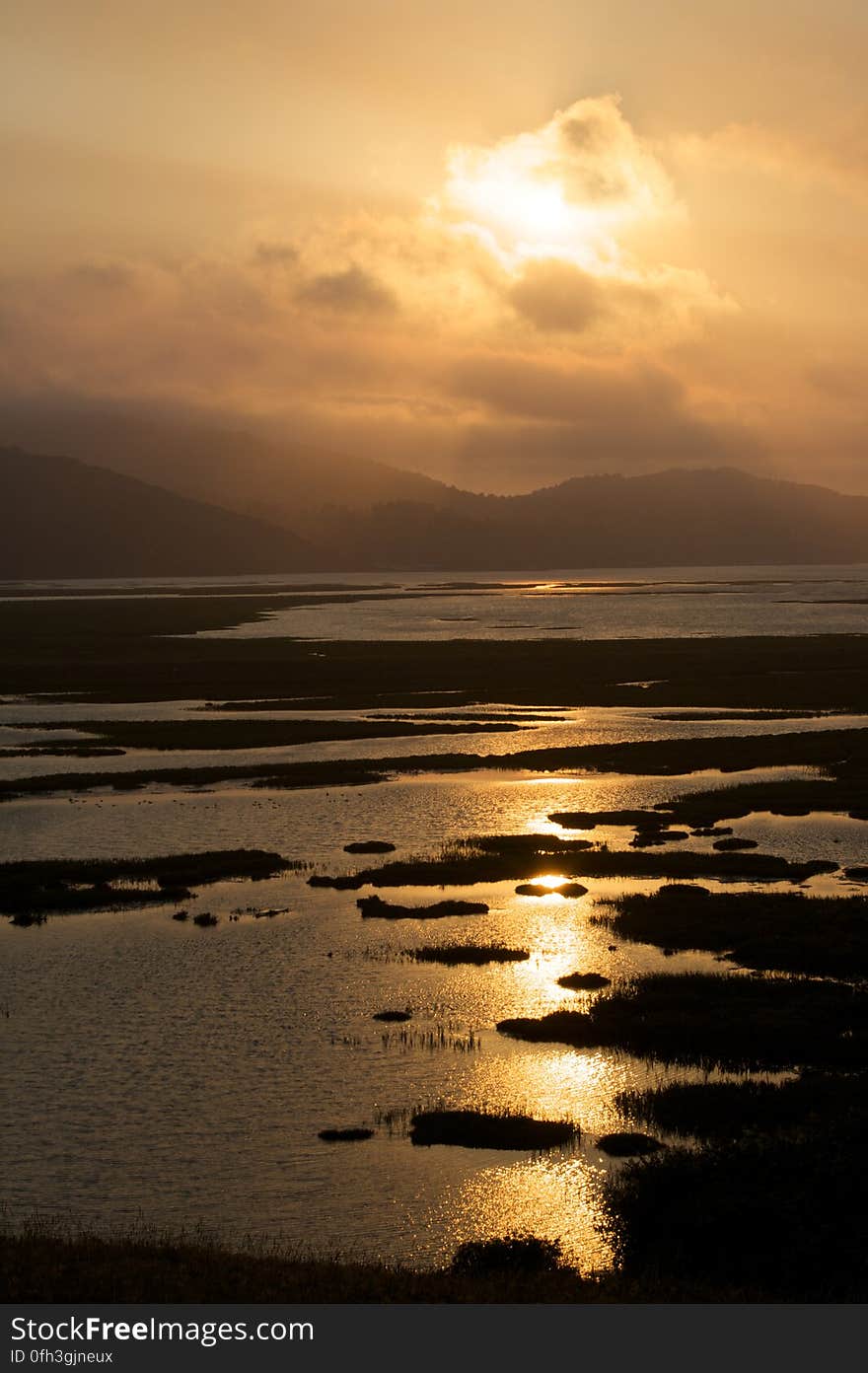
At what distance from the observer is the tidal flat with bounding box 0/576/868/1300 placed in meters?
21.5

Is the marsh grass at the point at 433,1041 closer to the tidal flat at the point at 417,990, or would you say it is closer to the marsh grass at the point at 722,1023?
the tidal flat at the point at 417,990

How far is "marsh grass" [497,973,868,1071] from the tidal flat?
0.09 metres

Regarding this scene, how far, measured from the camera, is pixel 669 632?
541 ft

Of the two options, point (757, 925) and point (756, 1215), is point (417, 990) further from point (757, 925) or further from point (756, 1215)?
point (756, 1215)

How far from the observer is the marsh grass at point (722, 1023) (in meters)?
28.0

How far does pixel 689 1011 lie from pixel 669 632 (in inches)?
5374

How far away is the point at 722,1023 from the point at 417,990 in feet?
23.9

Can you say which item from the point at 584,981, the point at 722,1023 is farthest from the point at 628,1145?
the point at 584,981

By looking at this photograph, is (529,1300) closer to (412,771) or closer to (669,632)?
(412,771)

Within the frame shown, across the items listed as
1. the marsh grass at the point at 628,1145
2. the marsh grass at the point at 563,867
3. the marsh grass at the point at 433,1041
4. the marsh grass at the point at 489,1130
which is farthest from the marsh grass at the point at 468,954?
the marsh grass at the point at 628,1145

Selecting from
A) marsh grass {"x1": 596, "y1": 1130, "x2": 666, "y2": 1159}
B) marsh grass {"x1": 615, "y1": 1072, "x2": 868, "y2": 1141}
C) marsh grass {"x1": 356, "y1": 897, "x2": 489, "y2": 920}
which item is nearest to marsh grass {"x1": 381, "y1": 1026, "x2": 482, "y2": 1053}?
marsh grass {"x1": 615, "y1": 1072, "x2": 868, "y2": 1141}

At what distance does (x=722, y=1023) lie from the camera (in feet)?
97.5

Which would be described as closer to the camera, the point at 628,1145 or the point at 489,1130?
Answer: the point at 628,1145
